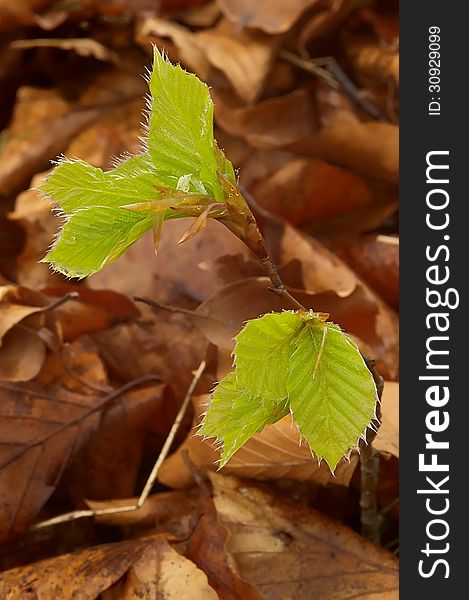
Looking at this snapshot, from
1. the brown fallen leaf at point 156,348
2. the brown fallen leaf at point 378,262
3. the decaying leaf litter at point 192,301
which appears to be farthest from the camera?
the brown fallen leaf at point 378,262

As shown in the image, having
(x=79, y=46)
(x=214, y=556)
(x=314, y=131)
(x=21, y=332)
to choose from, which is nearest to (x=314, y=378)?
(x=214, y=556)

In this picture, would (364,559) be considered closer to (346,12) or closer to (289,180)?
(289,180)

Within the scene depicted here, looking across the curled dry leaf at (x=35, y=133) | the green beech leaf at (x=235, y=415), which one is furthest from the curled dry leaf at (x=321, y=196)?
the green beech leaf at (x=235, y=415)

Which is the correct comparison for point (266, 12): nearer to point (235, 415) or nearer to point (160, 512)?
point (160, 512)

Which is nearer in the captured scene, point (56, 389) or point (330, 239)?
point (56, 389)

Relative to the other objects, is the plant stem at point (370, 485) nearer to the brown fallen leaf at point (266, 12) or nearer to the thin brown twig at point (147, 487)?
the thin brown twig at point (147, 487)

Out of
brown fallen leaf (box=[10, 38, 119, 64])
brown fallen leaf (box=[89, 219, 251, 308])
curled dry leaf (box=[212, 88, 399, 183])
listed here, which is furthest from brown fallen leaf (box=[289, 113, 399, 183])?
brown fallen leaf (box=[10, 38, 119, 64])

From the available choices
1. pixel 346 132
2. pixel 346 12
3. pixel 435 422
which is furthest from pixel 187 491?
pixel 346 12
